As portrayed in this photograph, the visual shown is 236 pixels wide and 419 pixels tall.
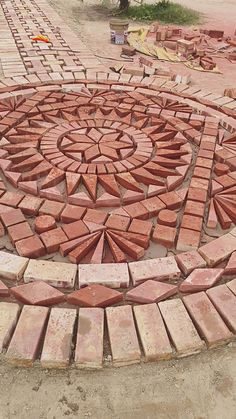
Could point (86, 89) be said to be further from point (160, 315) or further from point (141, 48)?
point (160, 315)

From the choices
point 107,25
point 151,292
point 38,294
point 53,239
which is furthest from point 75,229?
point 107,25

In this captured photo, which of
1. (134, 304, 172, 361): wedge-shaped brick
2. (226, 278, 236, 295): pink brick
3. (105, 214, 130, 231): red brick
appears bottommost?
(134, 304, 172, 361): wedge-shaped brick

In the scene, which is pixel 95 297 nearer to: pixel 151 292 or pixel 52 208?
pixel 151 292

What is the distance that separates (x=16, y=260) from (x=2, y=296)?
234mm

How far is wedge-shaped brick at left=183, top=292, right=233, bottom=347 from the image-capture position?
1888 mm

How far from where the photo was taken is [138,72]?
5.25 meters

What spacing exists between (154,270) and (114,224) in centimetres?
48

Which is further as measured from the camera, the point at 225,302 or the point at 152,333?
the point at 225,302

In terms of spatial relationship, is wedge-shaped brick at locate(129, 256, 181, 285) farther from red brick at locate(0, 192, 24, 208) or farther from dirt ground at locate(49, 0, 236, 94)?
dirt ground at locate(49, 0, 236, 94)

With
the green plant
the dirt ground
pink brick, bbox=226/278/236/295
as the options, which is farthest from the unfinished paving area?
the green plant

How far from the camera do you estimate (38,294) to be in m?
2.04

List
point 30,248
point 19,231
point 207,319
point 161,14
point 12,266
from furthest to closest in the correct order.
Result: 1. point 161,14
2. point 19,231
3. point 30,248
4. point 12,266
5. point 207,319

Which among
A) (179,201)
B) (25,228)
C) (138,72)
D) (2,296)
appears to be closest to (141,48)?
(138,72)

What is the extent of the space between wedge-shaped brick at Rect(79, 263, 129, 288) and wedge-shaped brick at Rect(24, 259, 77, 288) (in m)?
0.06
